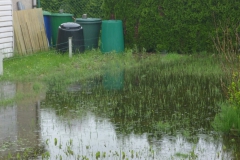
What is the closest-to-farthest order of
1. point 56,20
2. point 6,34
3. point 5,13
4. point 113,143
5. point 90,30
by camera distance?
point 113,143 → point 5,13 → point 6,34 → point 90,30 → point 56,20

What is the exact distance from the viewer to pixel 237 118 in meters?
8.36

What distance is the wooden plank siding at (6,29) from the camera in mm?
A: 14938

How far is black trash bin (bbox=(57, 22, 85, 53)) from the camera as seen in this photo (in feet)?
51.8

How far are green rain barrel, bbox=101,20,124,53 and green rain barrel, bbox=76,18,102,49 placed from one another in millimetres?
416

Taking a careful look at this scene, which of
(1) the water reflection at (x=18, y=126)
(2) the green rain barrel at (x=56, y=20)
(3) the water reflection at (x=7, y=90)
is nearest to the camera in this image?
(1) the water reflection at (x=18, y=126)

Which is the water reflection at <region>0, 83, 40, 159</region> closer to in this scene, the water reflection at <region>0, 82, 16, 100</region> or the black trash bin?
the water reflection at <region>0, 82, 16, 100</region>

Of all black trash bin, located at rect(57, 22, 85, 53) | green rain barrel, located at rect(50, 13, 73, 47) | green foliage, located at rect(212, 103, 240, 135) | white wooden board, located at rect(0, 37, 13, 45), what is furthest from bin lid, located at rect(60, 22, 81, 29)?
green foliage, located at rect(212, 103, 240, 135)

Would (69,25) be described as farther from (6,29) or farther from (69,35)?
(6,29)

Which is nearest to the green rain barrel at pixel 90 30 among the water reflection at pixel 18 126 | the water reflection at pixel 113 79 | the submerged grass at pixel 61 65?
the submerged grass at pixel 61 65

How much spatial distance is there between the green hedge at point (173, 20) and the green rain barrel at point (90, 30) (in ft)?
2.70

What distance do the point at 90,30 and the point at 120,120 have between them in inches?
306

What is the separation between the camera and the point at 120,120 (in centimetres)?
930

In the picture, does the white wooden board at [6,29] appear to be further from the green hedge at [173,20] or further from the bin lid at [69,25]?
the green hedge at [173,20]

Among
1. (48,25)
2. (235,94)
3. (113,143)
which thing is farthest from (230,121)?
(48,25)
